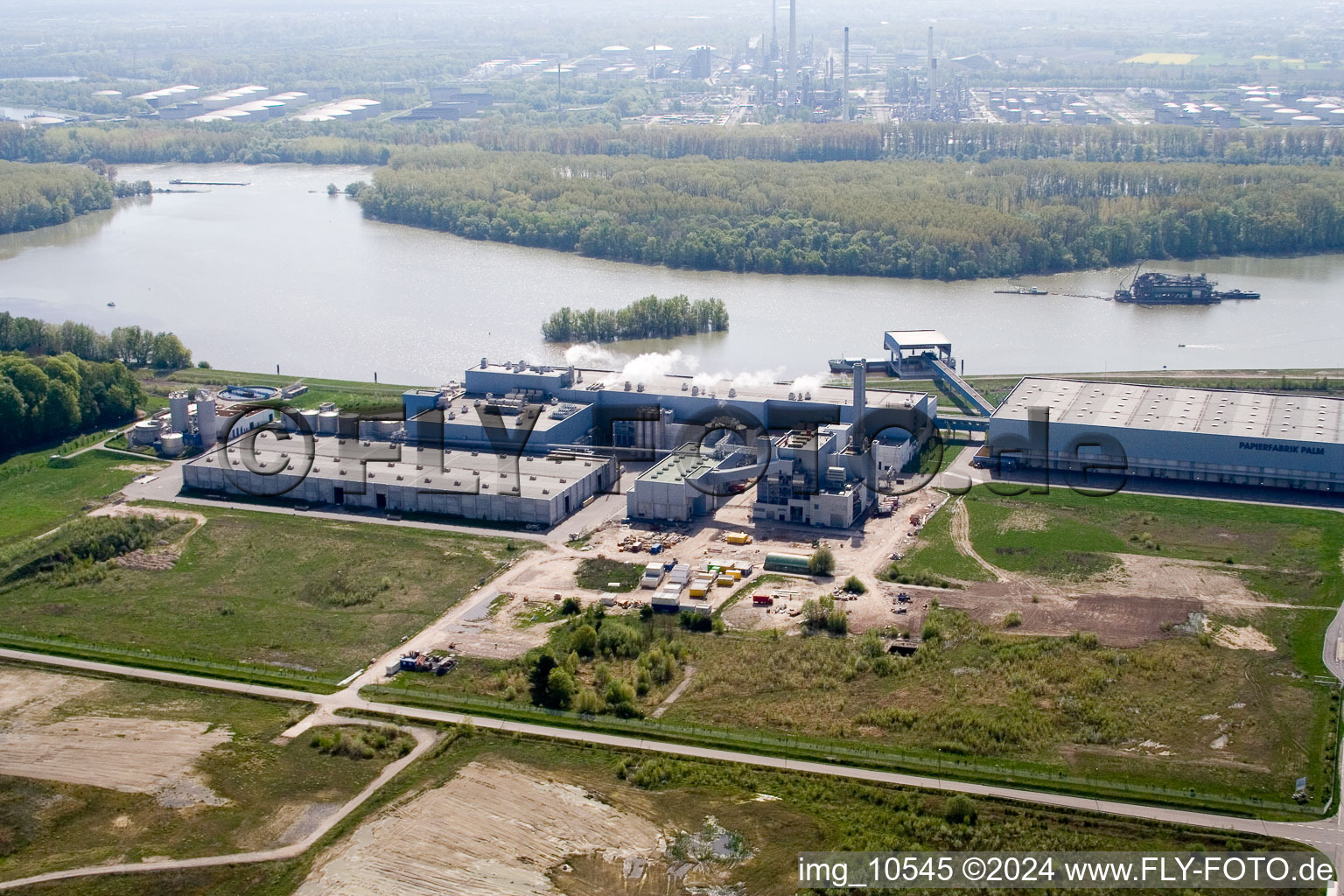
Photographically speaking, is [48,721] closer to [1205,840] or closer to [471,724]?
[471,724]

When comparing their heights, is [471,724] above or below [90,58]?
below

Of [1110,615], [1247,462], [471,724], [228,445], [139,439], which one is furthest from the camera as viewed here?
[139,439]

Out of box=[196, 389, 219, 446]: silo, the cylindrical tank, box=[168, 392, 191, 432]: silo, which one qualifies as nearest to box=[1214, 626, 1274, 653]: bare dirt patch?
box=[196, 389, 219, 446]: silo

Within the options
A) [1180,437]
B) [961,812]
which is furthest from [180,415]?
[961,812]

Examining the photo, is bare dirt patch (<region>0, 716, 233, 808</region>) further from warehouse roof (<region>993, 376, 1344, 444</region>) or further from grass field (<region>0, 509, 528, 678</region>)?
warehouse roof (<region>993, 376, 1344, 444</region>)

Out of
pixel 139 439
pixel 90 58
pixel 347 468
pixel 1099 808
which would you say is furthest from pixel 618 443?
pixel 90 58

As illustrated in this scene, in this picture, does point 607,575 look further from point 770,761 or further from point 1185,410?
point 1185,410

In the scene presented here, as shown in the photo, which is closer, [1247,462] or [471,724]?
[471,724]
